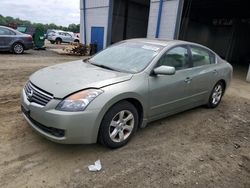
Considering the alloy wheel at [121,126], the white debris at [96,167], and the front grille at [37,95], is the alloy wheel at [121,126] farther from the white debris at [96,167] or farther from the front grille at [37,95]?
the front grille at [37,95]

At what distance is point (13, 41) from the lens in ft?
42.2

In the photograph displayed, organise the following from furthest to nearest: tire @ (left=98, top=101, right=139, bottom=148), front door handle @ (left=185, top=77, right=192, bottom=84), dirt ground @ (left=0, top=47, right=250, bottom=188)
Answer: front door handle @ (left=185, top=77, right=192, bottom=84), tire @ (left=98, top=101, right=139, bottom=148), dirt ground @ (left=0, top=47, right=250, bottom=188)

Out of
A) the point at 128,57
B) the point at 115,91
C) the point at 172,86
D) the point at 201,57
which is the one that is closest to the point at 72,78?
the point at 115,91

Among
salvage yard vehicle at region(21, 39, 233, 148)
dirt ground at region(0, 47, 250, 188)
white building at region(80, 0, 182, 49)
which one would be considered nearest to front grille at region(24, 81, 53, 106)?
salvage yard vehicle at region(21, 39, 233, 148)

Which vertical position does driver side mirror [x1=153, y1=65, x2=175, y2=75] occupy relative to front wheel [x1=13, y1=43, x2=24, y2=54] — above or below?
above

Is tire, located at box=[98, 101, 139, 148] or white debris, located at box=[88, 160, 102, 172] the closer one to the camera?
white debris, located at box=[88, 160, 102, 172]

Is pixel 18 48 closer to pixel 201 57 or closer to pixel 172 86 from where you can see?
pixel 201 57

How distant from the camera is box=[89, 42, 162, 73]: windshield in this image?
367 cm

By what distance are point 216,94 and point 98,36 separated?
12.9 metres

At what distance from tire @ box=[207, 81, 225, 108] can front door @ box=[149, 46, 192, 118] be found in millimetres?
1090

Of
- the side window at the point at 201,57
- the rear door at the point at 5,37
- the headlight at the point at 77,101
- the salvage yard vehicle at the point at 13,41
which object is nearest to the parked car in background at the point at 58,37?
the salvage yard vehicle at the point at 13,41

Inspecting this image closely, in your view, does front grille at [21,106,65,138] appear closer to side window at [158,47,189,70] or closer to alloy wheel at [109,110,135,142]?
alloy wheel at [109,110,135,142]

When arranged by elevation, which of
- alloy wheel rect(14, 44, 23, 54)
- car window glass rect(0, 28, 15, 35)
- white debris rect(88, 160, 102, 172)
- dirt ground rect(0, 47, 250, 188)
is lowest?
alloy wheel rect(14, 44, 23, 54)

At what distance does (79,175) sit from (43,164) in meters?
0.51
